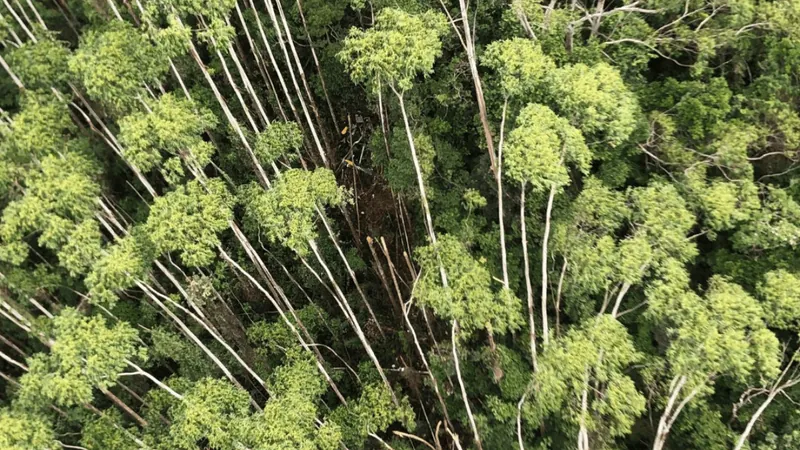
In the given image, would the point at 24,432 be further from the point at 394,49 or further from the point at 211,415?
the point at 394,49

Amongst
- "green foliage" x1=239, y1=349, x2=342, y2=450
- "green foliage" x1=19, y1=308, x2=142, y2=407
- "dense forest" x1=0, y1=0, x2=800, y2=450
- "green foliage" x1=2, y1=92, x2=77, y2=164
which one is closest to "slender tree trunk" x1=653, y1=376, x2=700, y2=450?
"dense forest" x1=0, y1=0, x2=800, y2=450

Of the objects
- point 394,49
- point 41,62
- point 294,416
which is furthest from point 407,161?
point 41,62

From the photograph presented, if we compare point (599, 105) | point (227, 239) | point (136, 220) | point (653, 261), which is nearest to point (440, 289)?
point (653, 261)

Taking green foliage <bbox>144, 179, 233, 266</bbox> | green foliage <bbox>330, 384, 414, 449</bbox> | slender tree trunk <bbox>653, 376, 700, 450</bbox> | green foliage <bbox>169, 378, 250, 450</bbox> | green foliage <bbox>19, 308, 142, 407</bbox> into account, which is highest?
green foliage <bbox>144, 179, 233, 266</bbox>

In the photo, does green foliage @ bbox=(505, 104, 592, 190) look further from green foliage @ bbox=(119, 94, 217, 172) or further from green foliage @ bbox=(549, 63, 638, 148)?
green foliage @ bbox=(119, 94, 217, 172)

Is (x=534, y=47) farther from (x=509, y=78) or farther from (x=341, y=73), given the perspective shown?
(x=341, y=73)

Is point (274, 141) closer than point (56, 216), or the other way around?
point (56, 216)
